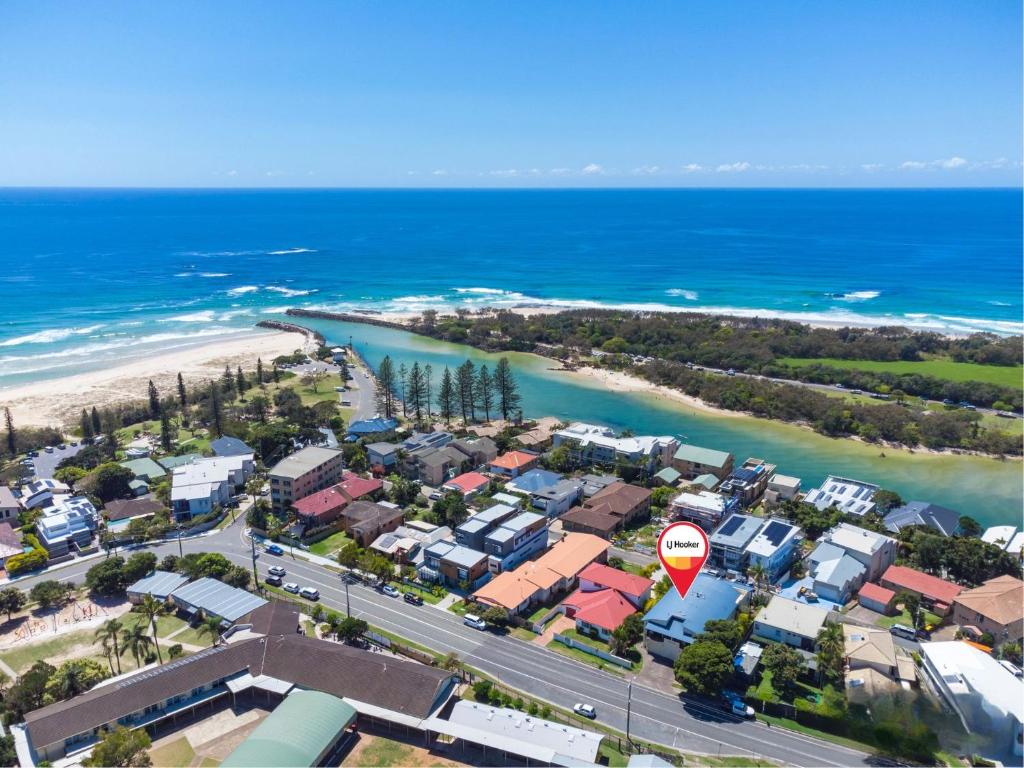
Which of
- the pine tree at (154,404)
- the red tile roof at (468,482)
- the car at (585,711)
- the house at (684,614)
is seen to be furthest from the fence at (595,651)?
the pine tree at (154,404)

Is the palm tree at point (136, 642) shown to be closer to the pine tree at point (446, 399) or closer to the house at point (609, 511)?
the house at point (609, 511)

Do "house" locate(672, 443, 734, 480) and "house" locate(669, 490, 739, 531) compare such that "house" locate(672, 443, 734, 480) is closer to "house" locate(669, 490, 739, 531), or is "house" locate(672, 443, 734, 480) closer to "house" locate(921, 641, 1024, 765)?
"house" locate(669, 490, 739, 531)

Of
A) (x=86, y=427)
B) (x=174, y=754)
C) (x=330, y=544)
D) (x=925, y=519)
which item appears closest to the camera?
(x=174, y=754)

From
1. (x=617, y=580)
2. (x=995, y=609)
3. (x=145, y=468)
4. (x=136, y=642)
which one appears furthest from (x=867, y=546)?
(x=145, y=468)

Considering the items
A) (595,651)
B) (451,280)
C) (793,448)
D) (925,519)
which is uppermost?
(451,280)

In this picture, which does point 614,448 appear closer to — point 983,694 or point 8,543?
point 983,694

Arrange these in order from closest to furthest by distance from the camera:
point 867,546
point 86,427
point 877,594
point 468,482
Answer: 1. point 877,594
2. point 867,546
3. point 468,482
4. point 86,427
